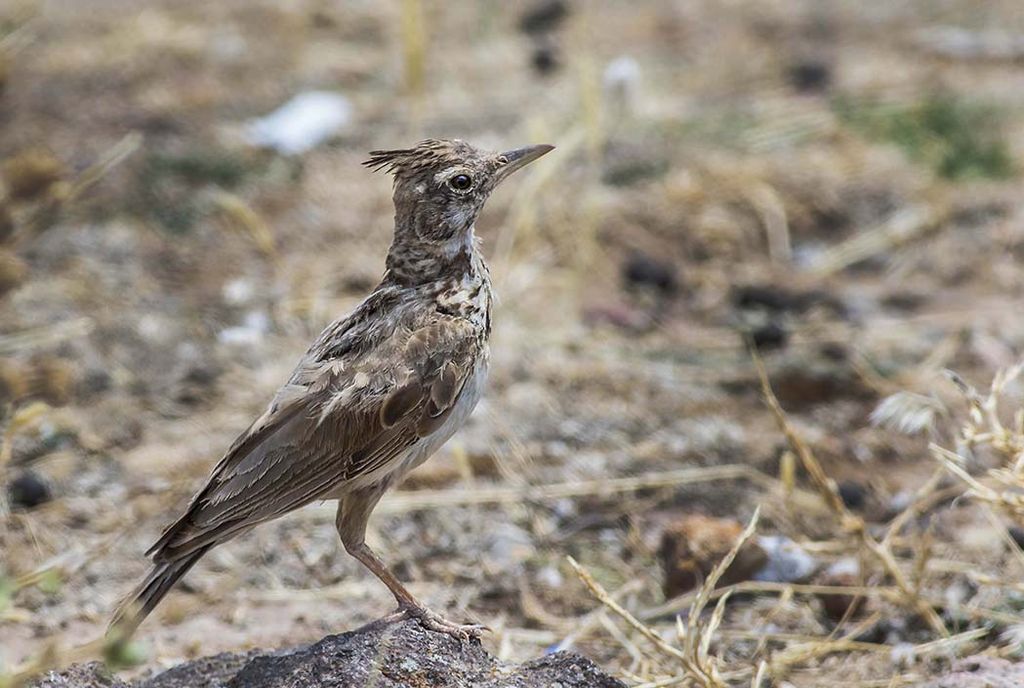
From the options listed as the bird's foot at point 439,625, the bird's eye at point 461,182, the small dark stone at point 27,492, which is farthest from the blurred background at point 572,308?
the bird's eye at point 461,182

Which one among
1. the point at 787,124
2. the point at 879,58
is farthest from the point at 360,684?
the point at 879,58

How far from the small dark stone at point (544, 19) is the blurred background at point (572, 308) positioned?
36 millimetres

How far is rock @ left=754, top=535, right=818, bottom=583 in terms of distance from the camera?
468 centimetres

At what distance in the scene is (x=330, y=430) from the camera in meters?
3.83

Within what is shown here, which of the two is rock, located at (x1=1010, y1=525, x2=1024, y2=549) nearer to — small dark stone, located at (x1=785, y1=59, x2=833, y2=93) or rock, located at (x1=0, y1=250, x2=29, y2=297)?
rock, located at (x1=0, y1=250, x2=29, y2=297)

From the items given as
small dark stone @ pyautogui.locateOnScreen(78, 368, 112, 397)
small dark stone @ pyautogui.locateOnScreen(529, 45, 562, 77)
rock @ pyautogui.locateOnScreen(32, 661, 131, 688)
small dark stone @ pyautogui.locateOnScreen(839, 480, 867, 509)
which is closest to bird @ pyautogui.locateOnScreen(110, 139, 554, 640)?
rock @ pyautogui.locateOnScreen(32, 661, 131, 688)

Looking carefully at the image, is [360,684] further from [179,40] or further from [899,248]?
[179,40]

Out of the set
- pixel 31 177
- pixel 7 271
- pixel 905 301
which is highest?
pixel 31 177

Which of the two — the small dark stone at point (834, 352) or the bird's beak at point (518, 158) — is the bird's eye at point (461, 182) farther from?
the small dark stone at point (834, 352)

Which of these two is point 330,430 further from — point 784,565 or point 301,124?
point 301,124

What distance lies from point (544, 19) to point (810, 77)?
1.78 metres

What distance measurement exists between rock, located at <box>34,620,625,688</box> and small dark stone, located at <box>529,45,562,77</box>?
18.9 ft

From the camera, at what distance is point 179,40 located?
887cm

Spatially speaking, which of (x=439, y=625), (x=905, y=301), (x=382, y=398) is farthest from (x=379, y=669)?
(x=905, y=301)
